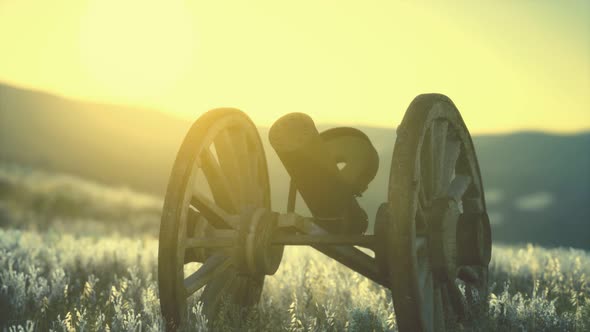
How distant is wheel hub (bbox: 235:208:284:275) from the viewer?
4.57 m

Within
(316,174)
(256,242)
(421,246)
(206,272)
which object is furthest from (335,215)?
(206,272)

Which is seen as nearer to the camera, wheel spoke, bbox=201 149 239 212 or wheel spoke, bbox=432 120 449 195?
wheel spoke, bbox=432 120 449 195

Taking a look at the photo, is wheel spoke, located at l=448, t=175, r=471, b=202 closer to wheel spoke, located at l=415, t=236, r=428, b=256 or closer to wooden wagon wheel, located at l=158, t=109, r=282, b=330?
wheel spoke, located at l=415, t=236, r=428, b=256

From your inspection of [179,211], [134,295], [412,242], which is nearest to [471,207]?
[412,242]

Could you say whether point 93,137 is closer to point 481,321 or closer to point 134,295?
point 134,295

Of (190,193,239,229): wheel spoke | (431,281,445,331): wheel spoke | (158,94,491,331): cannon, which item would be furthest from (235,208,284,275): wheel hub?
(431,281,445,331): wheel spoke

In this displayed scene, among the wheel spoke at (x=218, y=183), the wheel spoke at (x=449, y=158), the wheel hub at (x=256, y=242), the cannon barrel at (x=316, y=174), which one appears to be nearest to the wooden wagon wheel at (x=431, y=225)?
the wheel spoke at (x=449, y=158)

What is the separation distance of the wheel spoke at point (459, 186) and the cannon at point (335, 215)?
2 cm

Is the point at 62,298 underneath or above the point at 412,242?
underneath

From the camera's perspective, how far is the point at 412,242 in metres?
3.60

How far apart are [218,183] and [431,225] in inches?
66.3

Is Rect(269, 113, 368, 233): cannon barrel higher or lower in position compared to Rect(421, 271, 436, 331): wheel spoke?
higher

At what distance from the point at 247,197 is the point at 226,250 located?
580 millimetres

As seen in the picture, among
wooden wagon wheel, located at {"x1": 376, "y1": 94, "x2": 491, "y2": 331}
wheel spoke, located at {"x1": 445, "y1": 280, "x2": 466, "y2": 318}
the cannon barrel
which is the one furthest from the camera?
the cannon barrel
